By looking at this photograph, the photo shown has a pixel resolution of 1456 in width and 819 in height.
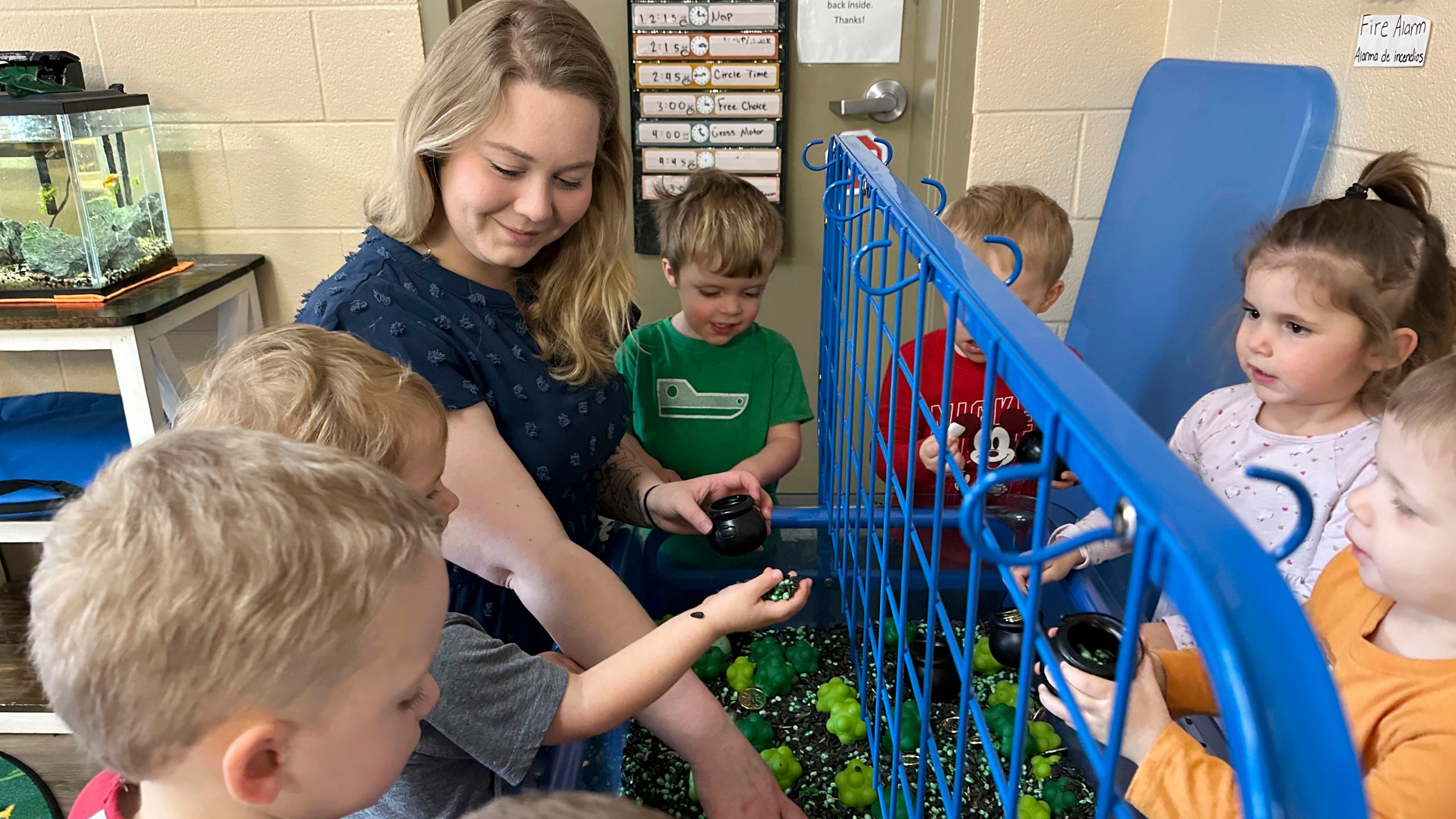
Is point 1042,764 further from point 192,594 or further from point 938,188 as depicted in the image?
point 192,594

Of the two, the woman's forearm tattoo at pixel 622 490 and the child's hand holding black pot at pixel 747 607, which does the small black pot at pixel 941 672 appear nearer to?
the child's hand holding black pot at pixel 747 607

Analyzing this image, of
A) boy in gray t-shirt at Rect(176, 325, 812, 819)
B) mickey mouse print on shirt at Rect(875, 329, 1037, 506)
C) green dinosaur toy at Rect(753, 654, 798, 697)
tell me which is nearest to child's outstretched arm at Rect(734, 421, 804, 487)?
mickey mouse print on shirt at Rect(875, 329, 1037, 506)

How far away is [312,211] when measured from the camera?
2.08 metres

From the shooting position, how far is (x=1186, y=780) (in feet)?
1.68

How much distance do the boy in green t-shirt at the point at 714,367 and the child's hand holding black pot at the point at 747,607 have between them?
2.38 feet

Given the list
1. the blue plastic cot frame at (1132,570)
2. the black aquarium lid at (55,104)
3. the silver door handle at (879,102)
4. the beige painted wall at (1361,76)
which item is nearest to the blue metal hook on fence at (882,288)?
the blue plastic cot frame at (1132,570)

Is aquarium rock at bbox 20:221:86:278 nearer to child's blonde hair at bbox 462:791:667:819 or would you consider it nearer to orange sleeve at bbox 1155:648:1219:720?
child's blonde hair at bbox 462:791:667:819

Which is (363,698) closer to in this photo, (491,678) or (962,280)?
(491,678)

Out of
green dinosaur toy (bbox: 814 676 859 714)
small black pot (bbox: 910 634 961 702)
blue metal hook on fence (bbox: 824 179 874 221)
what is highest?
blue metal hook on fence (bbox: 824 179 874 221)

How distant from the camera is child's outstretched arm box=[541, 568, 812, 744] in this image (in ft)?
2.81

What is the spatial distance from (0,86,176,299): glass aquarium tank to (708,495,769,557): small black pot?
1355 millimetres

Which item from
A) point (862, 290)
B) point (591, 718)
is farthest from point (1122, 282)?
point (591, 718)

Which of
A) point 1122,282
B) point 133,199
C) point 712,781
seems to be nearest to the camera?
point 712,781

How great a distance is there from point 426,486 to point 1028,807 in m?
0.73
